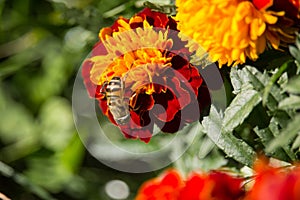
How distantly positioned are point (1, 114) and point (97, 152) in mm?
263

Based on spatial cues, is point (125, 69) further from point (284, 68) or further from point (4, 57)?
point (4, 57)

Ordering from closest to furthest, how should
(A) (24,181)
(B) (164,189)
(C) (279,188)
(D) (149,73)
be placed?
(C) (279,188), (B) (164,189), (D) (149,73), (A) (24,181)

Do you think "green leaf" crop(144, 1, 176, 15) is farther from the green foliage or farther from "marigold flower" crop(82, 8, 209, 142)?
the green foliage

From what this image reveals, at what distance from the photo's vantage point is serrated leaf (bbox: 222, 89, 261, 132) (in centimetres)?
80

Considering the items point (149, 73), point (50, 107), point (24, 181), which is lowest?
point (149, 73)

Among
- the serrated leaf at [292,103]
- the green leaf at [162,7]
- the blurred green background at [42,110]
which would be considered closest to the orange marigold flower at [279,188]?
the serrated leaf at [292,103]

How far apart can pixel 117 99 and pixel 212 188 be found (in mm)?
323

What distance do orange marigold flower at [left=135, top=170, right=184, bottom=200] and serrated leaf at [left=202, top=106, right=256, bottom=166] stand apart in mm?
207

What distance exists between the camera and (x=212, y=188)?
0.58 meters

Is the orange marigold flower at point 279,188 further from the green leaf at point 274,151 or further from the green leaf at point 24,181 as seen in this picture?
the green leaf at point 24,181

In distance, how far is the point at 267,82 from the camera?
0.76 m

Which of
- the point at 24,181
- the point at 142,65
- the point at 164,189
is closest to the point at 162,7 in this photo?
the point at 142,65

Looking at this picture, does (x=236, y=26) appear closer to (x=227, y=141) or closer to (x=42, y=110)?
(x=227, y=141)

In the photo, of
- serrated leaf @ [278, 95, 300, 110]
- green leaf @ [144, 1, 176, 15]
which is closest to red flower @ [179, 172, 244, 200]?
serrated leaf @ [278, 95, 300, 110]
